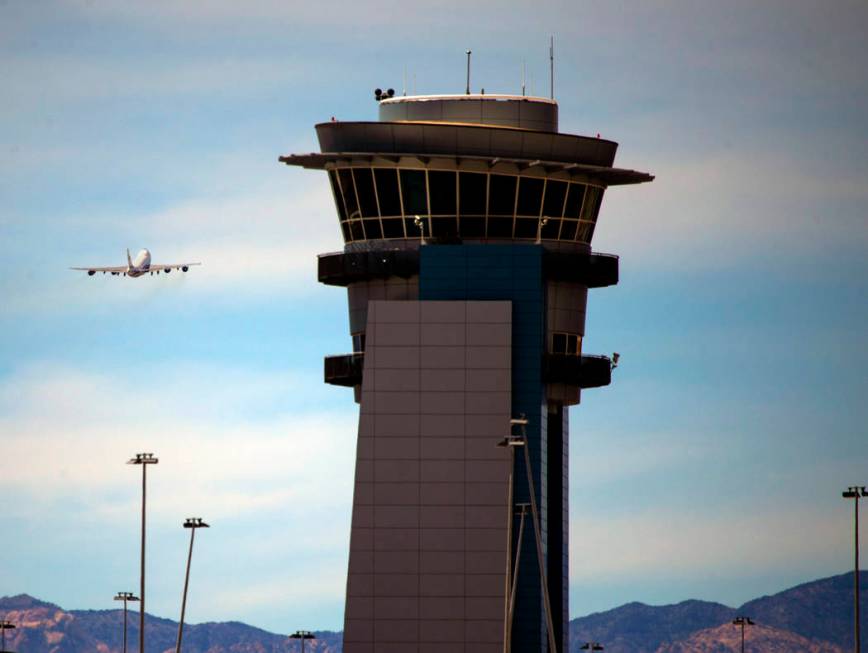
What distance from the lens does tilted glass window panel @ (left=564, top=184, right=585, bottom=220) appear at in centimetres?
17175

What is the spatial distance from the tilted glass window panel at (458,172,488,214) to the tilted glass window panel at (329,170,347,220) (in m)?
8.99

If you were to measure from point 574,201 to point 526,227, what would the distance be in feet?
15.3

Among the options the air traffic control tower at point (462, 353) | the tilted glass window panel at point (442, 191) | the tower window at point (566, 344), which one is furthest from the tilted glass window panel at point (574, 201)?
the tilted glass window panel at point (442, 191)

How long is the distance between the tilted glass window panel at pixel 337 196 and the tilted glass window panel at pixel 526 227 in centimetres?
1222

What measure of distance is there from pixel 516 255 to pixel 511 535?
18584 millimetres

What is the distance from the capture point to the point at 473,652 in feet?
522

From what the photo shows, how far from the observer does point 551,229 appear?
171250 mm

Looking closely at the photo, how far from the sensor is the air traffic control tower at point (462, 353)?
16038cm

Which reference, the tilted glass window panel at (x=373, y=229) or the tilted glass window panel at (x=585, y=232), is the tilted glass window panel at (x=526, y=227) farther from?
the tilted glass window panel at (x=373, y=229)

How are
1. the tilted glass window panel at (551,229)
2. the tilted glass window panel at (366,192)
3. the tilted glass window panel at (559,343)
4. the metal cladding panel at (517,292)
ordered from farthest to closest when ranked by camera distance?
the tilted glass window panel at (559,343) → the tilted glass window panel at (551,229) → the tilted glass window panel at (366,192) → the metal cladding panel at (517,292)

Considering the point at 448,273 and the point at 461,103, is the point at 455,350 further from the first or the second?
the point at 461,103

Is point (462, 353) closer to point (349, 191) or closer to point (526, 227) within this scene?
point (526, 227)

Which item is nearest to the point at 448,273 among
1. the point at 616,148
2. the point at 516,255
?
the point at 516,255

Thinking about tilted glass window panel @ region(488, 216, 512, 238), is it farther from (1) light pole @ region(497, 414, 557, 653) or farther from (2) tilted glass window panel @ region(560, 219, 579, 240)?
(1) light pole @ region(497, 414, 557, 653)
